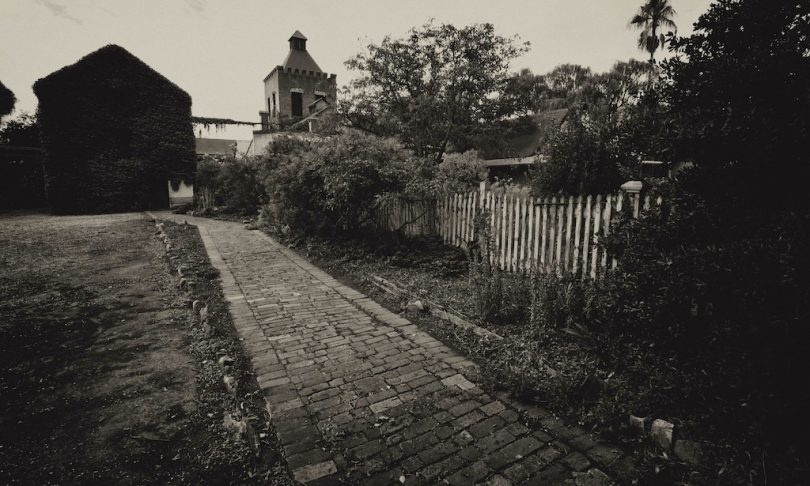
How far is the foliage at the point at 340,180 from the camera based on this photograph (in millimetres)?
7844

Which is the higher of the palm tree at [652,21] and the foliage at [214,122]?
the palm tree at [652,21]

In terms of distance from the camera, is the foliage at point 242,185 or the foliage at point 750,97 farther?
the foliage at point 242,185

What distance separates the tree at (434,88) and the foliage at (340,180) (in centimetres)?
1328

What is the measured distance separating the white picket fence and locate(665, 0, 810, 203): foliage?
4.38 feet

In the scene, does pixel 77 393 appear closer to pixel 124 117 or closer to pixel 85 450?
pixel 85 450

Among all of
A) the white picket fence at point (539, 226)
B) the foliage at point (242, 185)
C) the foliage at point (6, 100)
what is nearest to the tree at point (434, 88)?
the foliage at point (242, 185)

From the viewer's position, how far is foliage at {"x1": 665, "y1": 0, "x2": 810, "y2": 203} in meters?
2.26

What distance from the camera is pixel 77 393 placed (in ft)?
10.9

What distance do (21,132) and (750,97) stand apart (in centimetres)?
3493

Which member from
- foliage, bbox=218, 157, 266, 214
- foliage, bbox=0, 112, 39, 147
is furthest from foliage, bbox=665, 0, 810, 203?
foliage, bbox=0, 112, 39, 147

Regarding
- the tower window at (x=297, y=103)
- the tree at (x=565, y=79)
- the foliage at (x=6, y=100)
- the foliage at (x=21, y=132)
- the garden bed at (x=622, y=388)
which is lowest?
the garden bed at (x=622, y=388)

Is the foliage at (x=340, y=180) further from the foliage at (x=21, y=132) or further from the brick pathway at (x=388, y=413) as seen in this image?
the foliage at (x=21, y=132)

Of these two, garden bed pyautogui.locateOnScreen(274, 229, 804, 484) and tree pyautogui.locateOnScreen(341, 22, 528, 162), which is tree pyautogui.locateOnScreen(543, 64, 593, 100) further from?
garden bed pyautogui.locateOnScreen(274, 229, 804, 484)

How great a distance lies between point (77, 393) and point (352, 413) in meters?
2.52
